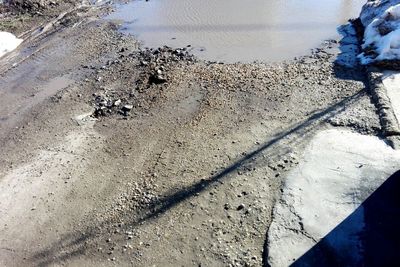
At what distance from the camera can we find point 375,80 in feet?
21.5

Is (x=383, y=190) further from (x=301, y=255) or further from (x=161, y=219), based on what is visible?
(x=161, y=219)

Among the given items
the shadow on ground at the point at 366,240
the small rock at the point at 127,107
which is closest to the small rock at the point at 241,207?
the shadow on ground at the point at 366,240

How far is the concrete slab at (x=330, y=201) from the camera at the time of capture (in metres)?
4.11

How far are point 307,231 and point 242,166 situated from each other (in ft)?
4.24

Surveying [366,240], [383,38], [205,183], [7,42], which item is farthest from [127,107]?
[383,38]

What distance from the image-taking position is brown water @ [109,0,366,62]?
27.3ft

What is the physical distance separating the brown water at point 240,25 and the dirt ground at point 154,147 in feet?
1.57

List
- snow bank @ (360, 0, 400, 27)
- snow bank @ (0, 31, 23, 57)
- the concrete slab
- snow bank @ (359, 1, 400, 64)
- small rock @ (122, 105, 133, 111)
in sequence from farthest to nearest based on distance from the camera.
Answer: snow bank @ (0, 31, 23, 57) < snow bank @ (360, 0, 400, 27) < snow bank @ (359, 1, 400, 64) < small rock @ (122, 105, 133, 111) < the concrete slab

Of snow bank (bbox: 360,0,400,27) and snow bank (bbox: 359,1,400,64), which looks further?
snow bank (bbox: 360,0,400,27)

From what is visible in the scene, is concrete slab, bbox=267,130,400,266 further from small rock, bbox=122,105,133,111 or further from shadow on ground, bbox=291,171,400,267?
small rock, bbox=122,105,133,111

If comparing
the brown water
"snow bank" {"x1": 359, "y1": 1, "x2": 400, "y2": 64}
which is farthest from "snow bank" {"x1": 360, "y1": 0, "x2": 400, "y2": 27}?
the brown water

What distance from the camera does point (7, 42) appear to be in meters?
9.47

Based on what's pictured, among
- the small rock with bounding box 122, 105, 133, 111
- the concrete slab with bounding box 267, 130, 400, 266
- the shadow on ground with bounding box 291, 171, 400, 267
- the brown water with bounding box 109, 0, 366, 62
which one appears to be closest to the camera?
the shadow on ground with bounding box 291, 171, 400, 267

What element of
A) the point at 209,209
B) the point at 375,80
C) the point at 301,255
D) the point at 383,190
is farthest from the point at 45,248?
the point at 375,80
